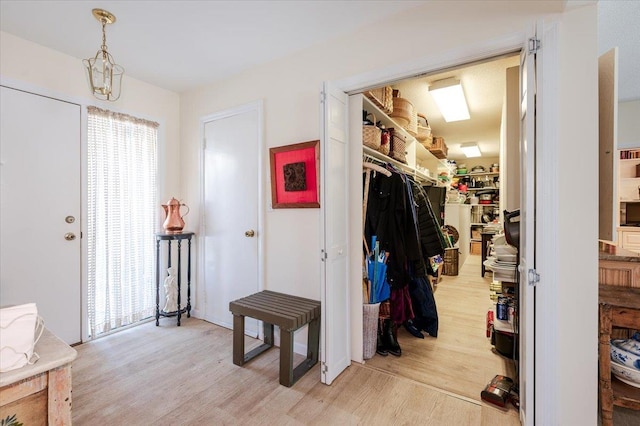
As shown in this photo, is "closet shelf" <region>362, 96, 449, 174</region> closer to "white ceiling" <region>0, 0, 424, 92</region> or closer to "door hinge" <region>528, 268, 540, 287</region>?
"white ceiling" <region>0, 0, 424, 92</region>

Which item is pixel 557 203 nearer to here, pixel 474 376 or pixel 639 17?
pixel 474 376

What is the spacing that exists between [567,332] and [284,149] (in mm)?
2183

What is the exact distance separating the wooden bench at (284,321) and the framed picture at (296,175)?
0.77 meters

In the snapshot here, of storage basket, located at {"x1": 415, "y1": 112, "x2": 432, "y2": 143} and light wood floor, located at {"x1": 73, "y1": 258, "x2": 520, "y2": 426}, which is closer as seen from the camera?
light wood floor, located at {"x1": 73, "y1": 258, "x2": 520, "y2": 426}

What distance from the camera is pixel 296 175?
240 centimetres

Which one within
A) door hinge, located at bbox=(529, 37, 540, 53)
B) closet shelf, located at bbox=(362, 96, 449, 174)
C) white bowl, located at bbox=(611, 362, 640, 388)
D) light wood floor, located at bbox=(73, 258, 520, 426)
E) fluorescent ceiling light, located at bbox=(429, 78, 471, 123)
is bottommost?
light wood floor, located at bbox=(73, 258, 520, 426)

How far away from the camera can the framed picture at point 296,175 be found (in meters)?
2.31

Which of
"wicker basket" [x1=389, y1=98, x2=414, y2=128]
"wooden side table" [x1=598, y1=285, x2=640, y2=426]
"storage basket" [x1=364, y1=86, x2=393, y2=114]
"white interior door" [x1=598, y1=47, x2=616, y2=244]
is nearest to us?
"wooden side table" [x1=598, y1=285, x2=640, y2=426]

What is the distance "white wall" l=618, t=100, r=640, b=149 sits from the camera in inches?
158

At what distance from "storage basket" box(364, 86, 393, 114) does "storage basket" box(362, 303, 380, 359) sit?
1.75 meters

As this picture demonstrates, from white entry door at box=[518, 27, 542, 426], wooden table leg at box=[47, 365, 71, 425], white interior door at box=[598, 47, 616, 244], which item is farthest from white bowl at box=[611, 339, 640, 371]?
wooden table leg at box=[47, 365, 71, 425]

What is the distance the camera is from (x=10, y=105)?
2184 mm

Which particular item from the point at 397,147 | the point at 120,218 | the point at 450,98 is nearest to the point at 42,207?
the point at 120,218

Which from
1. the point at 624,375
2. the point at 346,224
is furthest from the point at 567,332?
the point at 346,224
